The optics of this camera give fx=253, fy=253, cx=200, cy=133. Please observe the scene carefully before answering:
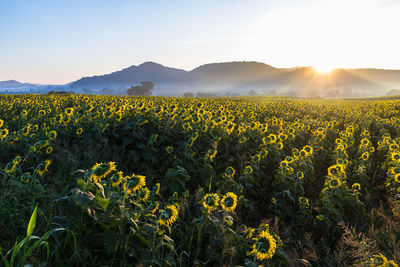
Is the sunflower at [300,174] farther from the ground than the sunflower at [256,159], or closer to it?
closer to it

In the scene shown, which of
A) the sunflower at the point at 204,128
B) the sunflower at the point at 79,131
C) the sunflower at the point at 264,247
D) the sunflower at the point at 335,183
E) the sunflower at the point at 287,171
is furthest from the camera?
the sunflower at the point at 204,128

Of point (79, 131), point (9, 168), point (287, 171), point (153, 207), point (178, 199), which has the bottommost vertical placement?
point (178, 199)

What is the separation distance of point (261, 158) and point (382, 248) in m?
2.27

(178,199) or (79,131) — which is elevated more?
(79,131)

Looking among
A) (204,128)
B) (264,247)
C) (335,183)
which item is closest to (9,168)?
(264,247)

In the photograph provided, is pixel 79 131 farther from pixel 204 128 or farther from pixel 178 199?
pixel 178 199

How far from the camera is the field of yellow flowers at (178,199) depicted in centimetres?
198

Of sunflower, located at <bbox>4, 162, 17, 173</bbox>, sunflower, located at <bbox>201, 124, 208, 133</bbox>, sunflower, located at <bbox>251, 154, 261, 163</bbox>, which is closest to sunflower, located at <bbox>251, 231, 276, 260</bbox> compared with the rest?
sunflower, located at <bbox>251, 154, 261, 163</bbox>

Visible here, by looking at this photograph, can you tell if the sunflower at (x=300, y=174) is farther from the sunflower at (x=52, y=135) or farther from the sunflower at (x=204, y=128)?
the sunflower at (x=52, y=135)

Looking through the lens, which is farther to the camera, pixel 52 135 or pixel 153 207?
pixel 52 135

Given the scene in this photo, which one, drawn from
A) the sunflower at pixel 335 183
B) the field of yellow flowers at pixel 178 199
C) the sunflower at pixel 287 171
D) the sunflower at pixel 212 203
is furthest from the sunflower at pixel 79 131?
the sunflower at pixel 335 183

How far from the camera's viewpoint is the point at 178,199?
3.21 metres

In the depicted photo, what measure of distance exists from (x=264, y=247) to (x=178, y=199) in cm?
144

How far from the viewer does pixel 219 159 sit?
18.0 feet
